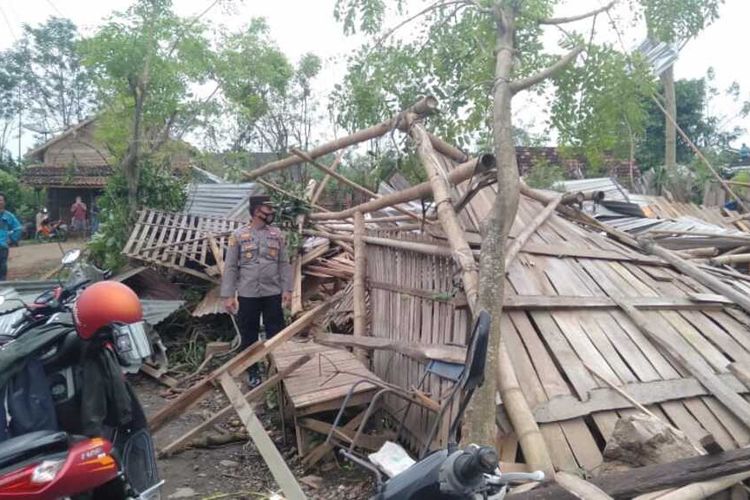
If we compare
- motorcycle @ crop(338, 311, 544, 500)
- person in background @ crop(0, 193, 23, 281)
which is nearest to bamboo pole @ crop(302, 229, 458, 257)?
motorcycle @ crop(338, 311, 544, 500)

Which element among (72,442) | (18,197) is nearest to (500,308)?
(72,442)

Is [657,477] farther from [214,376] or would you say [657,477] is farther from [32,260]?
[32,260]

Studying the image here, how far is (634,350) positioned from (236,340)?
4.56 meters

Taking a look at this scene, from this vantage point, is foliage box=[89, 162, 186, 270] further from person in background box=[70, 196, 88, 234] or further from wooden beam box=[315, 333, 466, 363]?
person in background box=[70, 196, 88, 234]

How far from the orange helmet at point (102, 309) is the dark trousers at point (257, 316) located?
3.28 m

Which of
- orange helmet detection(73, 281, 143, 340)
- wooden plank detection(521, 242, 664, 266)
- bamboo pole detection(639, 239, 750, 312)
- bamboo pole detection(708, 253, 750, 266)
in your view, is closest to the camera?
orange helmet detection(73, 281, 143, 340)

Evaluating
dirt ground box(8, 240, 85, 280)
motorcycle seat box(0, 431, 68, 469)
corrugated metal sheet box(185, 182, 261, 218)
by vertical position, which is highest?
corrugated metal sheet box(185, 182, 261, 218)

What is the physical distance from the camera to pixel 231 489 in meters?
3.99

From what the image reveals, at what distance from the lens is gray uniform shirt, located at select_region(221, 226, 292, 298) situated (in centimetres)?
550

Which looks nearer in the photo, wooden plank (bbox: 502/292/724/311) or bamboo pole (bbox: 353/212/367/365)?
wooden plank (bbox: 502/292/724/311)

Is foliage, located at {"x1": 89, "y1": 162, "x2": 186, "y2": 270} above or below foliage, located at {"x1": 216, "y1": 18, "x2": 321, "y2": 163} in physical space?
below

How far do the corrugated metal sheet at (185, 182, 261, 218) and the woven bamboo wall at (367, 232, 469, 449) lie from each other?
428 cm

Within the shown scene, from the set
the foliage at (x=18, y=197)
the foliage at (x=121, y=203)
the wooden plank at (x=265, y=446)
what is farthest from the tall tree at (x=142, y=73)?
the foliage at (x=18, y=197)

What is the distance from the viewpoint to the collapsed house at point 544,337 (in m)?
3.33
